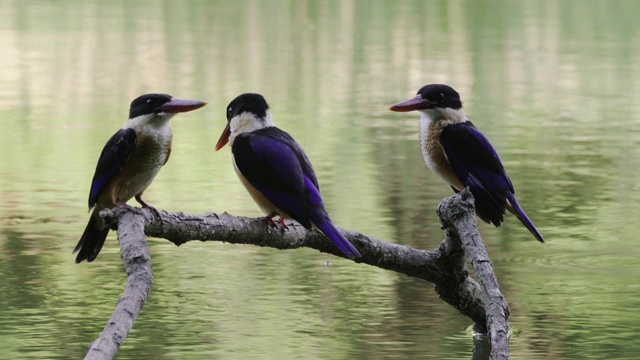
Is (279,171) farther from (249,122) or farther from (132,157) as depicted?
(132,157)

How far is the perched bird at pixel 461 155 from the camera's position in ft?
21.4

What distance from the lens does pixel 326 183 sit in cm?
1141

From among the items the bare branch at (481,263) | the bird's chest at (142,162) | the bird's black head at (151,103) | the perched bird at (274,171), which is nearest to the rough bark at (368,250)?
the bare branch at (481,263)

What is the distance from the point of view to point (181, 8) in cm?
3114

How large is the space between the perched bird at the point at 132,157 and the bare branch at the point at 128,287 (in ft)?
2.53

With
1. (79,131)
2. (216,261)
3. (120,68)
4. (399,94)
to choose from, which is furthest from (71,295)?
(120,68)

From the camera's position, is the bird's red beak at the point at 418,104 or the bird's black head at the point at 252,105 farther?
the bird's red beak at the point at 418,104

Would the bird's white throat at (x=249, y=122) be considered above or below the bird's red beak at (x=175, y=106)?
below

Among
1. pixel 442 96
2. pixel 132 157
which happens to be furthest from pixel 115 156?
pixel 442 96

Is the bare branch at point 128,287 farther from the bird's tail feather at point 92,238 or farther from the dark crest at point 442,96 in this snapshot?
the dark crest at point 442,96

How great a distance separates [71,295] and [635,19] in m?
23.8

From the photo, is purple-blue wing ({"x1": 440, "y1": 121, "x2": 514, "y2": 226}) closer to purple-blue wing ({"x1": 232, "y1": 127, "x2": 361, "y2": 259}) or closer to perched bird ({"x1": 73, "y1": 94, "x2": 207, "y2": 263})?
purple-blue wing ({"x1": 232, "y1": 127, "x2": 361, "y2": 259})

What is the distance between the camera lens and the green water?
7359 millimetres

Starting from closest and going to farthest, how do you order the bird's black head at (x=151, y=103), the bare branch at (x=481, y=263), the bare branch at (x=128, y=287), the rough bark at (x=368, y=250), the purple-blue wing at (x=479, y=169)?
the bare branch at (x=128, y=287)
the rough bark at (x=368, y=250)
the bare branch at (x=481, y=263)
the bird's black head at (x=151, y=103)
the purple-blue wing at (x=479, y=169)
